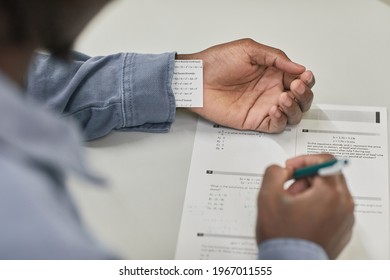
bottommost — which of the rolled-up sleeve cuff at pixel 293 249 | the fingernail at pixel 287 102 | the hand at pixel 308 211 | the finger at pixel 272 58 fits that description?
the rolled-up sleeve cuff at pixel 293 249

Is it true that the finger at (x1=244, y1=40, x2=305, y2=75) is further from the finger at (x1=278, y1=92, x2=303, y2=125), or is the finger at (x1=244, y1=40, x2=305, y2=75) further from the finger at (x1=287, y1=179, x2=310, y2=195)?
the finger at (x1=287, y1=179, x2=310, y2=195)

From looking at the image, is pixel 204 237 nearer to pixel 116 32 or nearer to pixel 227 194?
pixel 227 194

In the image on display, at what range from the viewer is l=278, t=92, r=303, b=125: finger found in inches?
30.0

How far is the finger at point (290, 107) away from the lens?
761mm

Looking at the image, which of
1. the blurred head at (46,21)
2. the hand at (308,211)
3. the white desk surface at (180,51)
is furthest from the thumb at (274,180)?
the blurred head at (46,21)

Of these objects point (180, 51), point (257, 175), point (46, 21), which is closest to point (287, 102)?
point (257, 175)

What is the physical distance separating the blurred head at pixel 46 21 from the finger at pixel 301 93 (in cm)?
34

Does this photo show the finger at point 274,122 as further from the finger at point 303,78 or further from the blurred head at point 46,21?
the blurred head at point 46,21

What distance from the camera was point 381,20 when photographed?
92 centimetres

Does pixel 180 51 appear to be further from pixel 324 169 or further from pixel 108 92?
pixel 324 169

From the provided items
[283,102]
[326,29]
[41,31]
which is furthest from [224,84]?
[41,31]

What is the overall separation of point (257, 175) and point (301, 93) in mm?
128

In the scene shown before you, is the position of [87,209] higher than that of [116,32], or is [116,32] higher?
[116,32]
